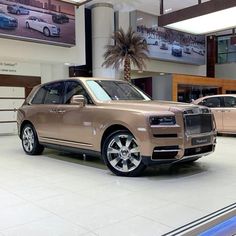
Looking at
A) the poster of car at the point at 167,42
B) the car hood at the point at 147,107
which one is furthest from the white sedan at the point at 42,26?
the car hood at the point at 147,107

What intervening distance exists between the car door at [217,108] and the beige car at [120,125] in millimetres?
5018

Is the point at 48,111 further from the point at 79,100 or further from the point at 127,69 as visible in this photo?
the point at 127,69

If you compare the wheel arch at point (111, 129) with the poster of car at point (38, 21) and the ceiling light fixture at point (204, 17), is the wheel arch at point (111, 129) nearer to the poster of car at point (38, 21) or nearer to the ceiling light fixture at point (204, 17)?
the ceiling light fixture at point (204, 17)

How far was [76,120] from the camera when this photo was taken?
5652 mm

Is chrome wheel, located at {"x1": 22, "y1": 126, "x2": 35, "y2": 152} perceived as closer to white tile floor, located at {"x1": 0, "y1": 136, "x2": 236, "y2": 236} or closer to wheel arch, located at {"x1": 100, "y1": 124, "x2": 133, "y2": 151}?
white tile floor, located at {"x1": 0, "y1": 136, "x2": 236, "y2": 236}

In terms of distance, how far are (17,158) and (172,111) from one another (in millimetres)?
3510

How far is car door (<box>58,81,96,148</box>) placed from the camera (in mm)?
5418

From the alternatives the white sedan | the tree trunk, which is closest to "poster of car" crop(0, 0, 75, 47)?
the white sedan

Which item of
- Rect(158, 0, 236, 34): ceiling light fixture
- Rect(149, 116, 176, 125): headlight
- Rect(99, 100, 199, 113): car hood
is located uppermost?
Rect(158, 0, 236, 34): ceiling light fixture

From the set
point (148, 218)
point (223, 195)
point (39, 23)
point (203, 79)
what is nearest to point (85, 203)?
point (148, 218)

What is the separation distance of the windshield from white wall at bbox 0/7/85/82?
21.3 ft

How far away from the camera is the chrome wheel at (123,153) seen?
4797mm

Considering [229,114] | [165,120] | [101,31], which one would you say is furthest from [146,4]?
[165,120]

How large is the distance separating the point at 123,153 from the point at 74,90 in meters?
1.72
